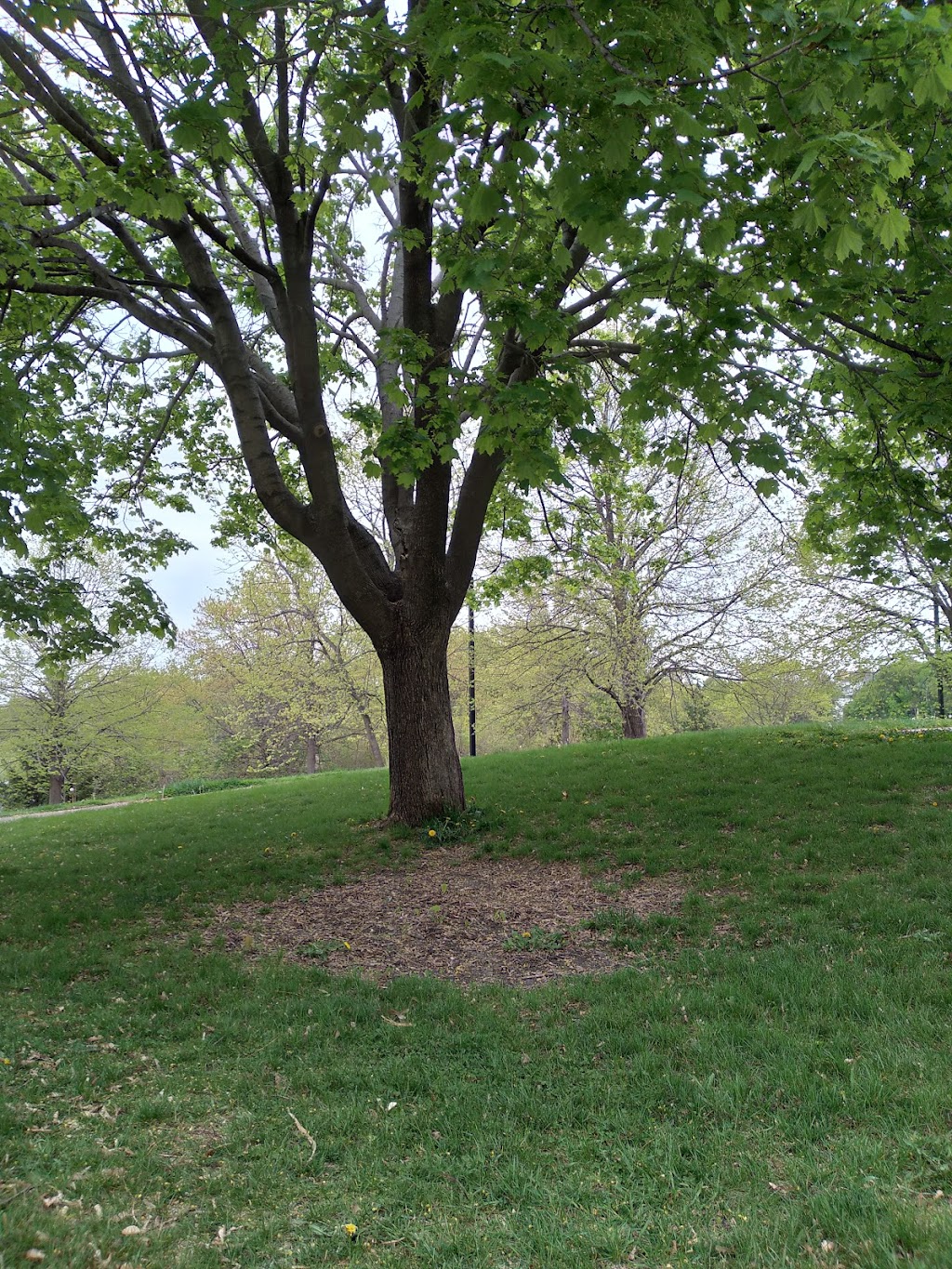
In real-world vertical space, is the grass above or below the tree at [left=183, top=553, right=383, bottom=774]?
below

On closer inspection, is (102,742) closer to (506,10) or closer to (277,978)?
(277,978)

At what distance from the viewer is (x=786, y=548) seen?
17.5 metres

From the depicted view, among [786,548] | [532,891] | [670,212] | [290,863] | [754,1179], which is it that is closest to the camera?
[754,1179]

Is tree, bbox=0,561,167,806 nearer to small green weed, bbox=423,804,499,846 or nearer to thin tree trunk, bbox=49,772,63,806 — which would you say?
thin tree trunk, bbox=49,772,63,806

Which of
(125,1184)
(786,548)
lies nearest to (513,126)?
(125,1184)

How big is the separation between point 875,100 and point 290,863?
797 centimetres

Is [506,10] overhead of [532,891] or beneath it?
overhead

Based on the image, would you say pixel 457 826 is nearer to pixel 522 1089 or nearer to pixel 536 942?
pixel 536 942

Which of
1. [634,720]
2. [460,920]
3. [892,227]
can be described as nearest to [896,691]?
[634,720]

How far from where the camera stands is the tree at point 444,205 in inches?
135

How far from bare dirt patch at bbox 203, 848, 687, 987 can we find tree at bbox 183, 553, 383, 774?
17286mm

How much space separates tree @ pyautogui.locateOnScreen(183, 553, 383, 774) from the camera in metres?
25.1

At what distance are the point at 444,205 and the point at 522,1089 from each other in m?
6.12

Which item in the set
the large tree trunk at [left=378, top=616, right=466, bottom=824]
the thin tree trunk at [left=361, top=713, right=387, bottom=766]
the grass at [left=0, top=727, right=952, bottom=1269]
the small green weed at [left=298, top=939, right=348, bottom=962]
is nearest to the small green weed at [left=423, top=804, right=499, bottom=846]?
the large tree trunk at [left=378, top=616, right=466, bottom=824]
